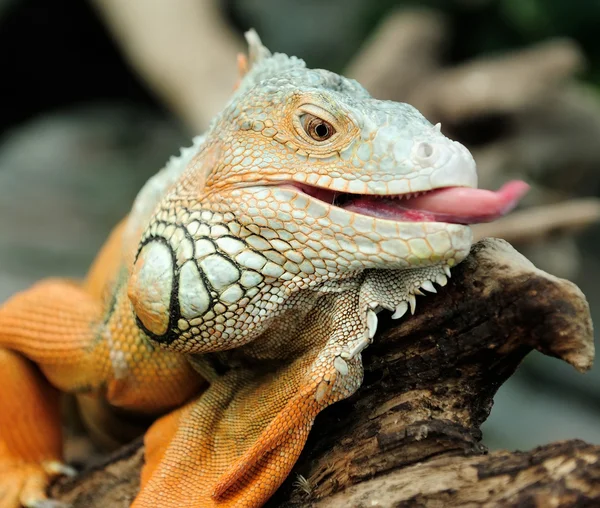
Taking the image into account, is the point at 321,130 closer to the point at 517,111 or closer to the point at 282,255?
the point at 282,255

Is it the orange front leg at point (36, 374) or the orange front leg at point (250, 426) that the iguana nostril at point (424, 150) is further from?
the orange front leg at point (36, 374)

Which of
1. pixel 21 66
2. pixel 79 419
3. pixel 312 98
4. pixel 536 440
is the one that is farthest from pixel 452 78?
pixel 21 66

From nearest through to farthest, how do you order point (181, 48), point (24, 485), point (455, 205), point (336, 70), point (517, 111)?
point (455, 205), point (24, 485), point (517, 111), point (181, 48), point (336, 70)

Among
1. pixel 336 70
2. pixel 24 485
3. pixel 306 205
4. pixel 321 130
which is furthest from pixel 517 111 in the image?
pixel 24 485

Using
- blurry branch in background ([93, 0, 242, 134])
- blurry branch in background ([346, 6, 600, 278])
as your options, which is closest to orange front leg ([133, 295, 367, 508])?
blurry branch in background ([346, 6, 600, 278])

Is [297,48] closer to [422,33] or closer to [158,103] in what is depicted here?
[422,33]

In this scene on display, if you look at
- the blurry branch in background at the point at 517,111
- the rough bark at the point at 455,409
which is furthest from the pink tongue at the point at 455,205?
the blurry branch in background at the point at 517,111
